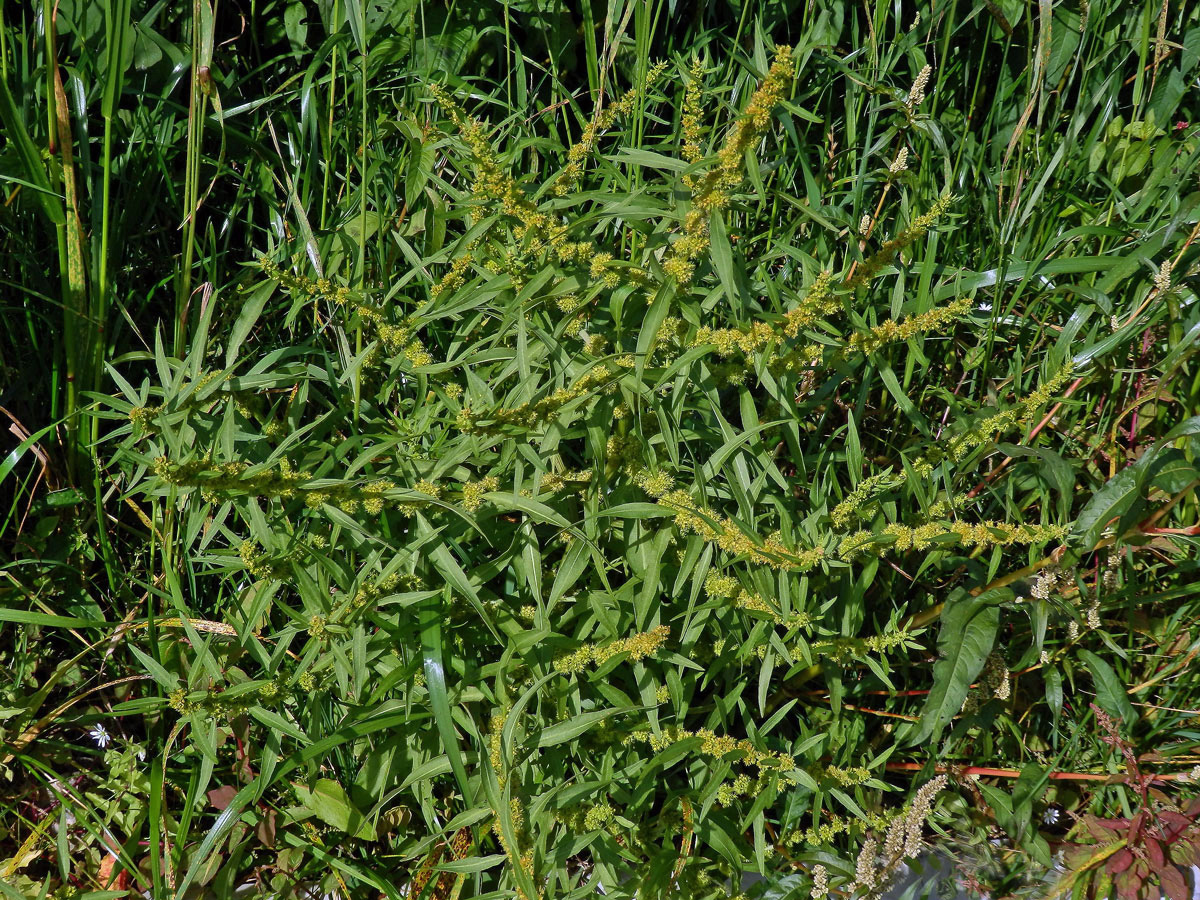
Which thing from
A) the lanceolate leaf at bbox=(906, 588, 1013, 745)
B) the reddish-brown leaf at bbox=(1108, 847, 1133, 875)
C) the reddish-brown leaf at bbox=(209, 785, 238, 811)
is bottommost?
the reddish-brown leaf at bbox=(1108, 847, 1133, 875)

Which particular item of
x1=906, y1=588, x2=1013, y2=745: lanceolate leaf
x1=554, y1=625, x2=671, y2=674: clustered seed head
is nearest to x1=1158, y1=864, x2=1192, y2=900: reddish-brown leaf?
x1=906, y1=588, x2=1013, y2=745: lanceolate leaf

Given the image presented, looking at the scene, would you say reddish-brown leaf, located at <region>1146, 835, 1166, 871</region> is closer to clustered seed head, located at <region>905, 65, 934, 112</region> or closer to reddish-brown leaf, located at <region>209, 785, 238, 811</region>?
clustered seed head, located at <region>905, 65, 934, 112</region>

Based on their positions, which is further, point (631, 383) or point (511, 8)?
point (511, 8)

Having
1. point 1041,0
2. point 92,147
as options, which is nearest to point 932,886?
point 1041,0

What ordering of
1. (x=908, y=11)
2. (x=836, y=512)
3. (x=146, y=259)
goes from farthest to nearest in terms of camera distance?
1. (x=908, y=11)
2. (x=146, y=259)
3. (x=836, y=512)

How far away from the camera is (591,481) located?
1835 millimetres

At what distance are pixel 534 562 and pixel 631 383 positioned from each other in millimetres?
374

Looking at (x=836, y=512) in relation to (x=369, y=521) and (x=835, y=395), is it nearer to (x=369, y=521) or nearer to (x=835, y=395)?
→ (x=835, y=395)

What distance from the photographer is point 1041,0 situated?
6.83ft

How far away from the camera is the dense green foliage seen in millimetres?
1762

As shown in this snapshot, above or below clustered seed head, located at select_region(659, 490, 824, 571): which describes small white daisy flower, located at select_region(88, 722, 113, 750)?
below

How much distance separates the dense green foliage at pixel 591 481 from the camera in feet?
5.78

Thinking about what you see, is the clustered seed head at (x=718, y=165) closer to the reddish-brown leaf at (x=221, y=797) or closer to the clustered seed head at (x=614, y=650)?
the clustered seed head at (x=614, y=650)

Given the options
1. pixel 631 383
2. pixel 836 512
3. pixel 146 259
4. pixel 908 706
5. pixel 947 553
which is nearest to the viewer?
pixel 631 383
